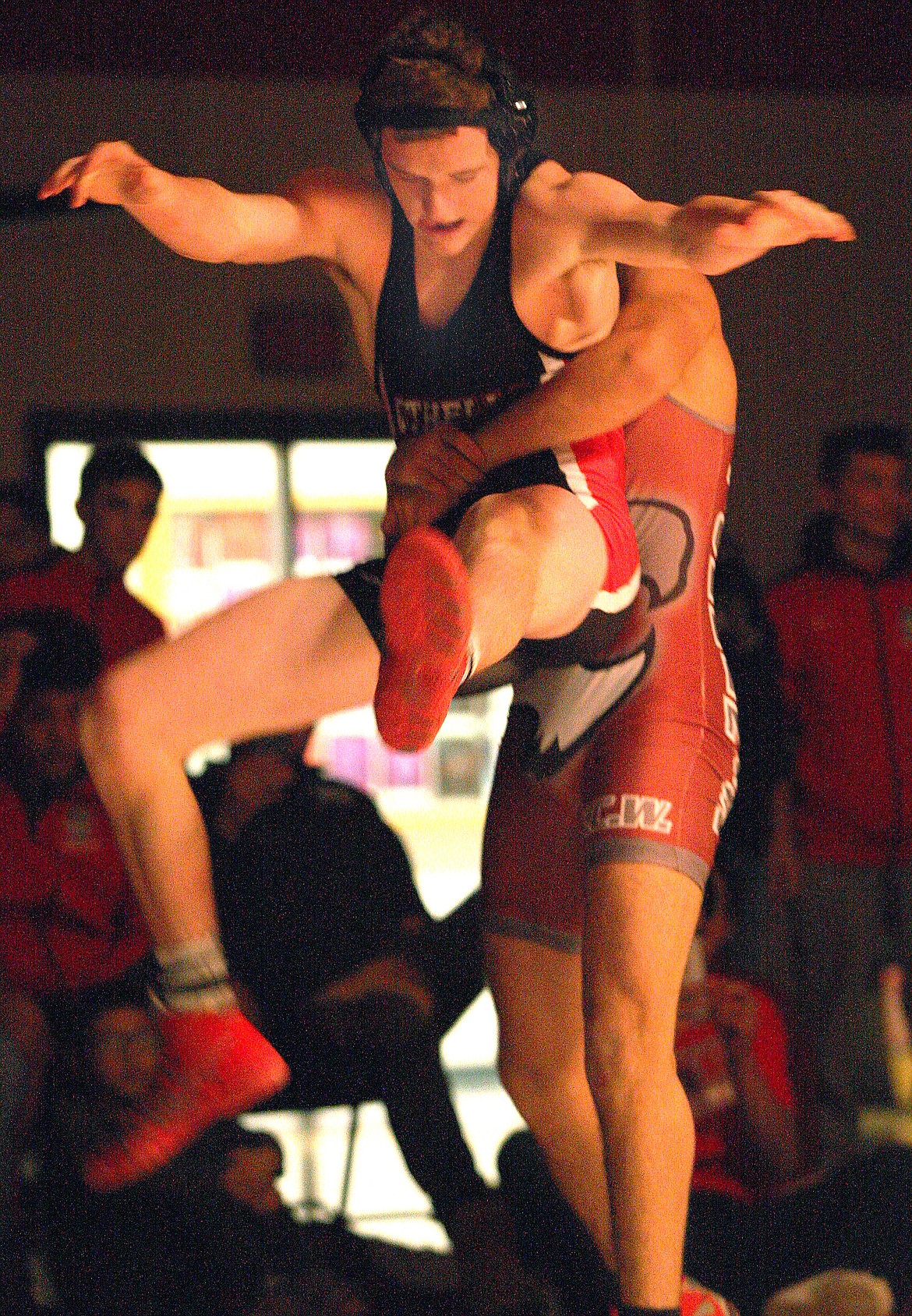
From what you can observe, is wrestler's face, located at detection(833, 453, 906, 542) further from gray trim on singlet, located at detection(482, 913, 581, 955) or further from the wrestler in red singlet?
gray trim on singlet, located at detection(482, 913, 581, 955)

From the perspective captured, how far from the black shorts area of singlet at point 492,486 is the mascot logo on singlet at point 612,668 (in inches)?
7.0

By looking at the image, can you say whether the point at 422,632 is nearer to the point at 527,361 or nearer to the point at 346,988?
the point at 527,361

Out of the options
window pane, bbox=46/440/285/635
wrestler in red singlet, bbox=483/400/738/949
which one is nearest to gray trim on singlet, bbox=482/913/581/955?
wrestler in red singlet, bbox=483/400/738/949

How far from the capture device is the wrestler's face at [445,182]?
5.69 ft

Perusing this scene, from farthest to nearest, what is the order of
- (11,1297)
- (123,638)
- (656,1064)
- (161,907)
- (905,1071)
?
(905,1071) → (123,638) → (11,1297) → (656,1064) → (161,907)

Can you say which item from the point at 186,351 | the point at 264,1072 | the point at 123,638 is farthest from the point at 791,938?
the point at 186,351

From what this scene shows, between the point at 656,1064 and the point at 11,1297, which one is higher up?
the point at 656,1064

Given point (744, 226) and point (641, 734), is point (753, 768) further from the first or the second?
point (744, 226)

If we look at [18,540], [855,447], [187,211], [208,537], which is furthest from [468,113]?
[208,537]

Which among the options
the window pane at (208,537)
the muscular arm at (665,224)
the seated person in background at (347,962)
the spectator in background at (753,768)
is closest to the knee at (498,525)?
the muscular arm at (665,224)

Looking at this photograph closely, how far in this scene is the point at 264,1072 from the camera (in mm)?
1725

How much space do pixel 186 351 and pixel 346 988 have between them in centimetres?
230

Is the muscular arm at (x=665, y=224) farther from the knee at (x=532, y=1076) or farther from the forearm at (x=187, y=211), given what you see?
the knee at (x=532, y=1076)

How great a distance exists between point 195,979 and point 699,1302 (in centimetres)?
77
